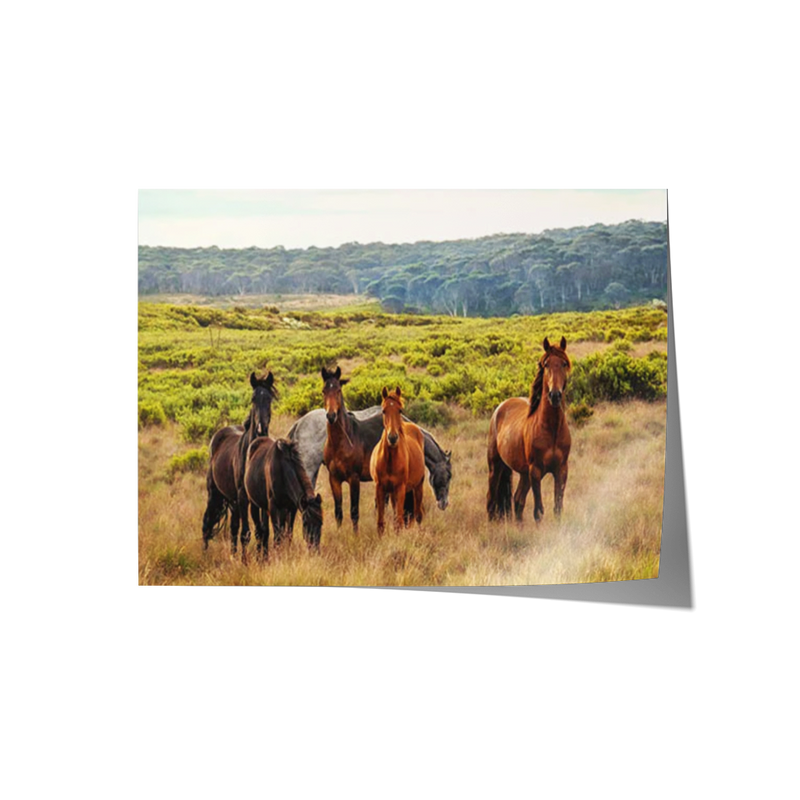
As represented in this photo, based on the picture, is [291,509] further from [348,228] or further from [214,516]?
[348,228]

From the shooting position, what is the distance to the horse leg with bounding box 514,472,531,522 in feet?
29.0

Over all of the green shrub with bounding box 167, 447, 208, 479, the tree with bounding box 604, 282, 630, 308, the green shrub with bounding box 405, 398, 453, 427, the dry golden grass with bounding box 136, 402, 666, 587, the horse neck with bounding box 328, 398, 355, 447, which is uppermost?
the tree with bounding box 604, 282, 630, 308

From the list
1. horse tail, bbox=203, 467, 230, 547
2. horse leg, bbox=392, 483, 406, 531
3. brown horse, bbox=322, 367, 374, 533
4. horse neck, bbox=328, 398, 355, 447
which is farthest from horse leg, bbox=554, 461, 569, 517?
horse tail, bbox=203, 467, 230, 547

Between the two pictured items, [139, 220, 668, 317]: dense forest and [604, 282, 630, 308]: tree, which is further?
[604, 282, 630, 308]: tree

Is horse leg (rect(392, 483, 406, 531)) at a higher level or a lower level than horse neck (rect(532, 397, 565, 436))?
lower

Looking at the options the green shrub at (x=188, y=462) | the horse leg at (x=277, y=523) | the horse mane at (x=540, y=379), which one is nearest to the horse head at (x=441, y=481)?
the horse mane at (x=540, y=379)

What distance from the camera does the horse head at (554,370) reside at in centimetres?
877

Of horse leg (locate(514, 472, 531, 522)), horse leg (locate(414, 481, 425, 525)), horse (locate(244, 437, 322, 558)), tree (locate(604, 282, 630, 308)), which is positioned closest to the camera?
horse (locate(244, 437, 322, 558))

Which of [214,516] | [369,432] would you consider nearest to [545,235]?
[369,432]

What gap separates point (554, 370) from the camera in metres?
8.77

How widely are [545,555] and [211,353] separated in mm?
2713

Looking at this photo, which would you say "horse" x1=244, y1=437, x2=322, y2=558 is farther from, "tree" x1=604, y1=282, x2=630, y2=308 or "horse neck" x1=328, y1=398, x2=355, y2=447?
"tree" x1=604, y1=282, x2=630, y2=308

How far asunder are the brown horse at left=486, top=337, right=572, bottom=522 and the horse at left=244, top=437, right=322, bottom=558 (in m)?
1.24

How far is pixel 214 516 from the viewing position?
8711 mm
